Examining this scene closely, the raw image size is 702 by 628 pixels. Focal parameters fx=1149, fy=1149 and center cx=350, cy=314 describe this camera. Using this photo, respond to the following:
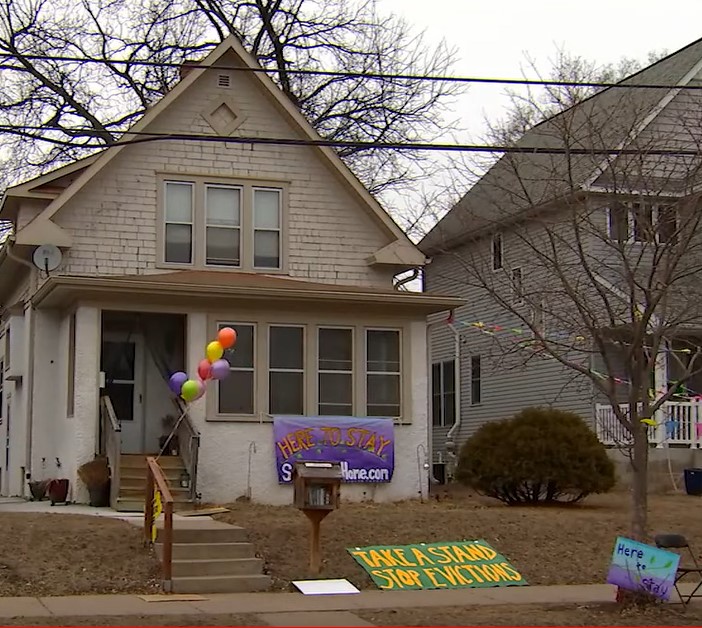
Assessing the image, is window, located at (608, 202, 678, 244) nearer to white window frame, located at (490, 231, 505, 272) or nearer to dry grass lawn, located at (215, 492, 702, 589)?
dry grass lawn, located at (215, 492, 702, 589)

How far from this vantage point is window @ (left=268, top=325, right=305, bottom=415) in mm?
20469

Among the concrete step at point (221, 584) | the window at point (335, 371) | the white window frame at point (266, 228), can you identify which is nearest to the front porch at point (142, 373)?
the white window frame at point (266, 228)

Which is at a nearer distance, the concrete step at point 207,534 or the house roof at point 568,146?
the concrete step at point 207,534

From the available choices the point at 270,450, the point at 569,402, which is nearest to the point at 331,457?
the point at 270,450

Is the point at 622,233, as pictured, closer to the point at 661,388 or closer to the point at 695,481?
the point at 695,481

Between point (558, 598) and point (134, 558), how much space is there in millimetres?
4891

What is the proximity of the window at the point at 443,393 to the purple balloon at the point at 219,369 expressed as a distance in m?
13.9

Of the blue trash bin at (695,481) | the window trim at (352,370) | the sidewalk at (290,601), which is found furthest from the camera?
the blue trash bin at (695,481)

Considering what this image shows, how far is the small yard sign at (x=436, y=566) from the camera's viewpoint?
44.6 ft

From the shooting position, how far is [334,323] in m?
20.9

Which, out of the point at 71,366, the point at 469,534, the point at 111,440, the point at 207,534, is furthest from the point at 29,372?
the point at 469,534

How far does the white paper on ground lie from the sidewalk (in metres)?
0.13

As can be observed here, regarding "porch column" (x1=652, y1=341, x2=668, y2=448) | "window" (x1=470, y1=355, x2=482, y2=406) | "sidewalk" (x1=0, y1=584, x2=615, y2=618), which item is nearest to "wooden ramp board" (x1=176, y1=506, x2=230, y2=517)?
"sidewalk" (x1=0, y1=584, x2=615, y2=618)

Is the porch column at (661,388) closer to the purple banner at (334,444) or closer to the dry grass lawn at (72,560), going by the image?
the purple banner at (334,444)
